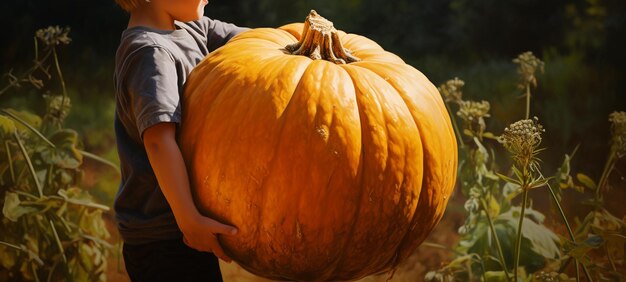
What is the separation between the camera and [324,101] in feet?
4.97

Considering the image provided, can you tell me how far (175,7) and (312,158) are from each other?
501 millimetres

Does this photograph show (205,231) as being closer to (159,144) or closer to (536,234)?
(159,144)

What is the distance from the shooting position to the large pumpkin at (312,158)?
59.0 inches

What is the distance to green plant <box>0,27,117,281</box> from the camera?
2559 millimetres

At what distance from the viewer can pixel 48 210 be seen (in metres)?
2.55

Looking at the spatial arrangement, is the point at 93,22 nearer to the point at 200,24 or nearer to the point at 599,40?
the point at 200,24

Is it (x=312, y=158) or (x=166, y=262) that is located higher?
(x=312, y=158)

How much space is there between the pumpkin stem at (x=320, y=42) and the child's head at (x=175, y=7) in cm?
24

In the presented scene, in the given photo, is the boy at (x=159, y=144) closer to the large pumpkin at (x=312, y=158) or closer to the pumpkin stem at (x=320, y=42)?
the large pumpkin at (x=312, y=158)

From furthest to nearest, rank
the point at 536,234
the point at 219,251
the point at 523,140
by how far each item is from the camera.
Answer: the point at 536,234 < the point at 523,140 < the point at 219,251

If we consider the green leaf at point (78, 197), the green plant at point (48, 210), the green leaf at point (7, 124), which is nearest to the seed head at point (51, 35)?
the green plant at point (48, 210)

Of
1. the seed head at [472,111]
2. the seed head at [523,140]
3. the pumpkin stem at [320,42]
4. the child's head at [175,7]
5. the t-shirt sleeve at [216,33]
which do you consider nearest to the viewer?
the pumpkin stem at [320,42]

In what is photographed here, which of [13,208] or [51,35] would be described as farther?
[51,35]

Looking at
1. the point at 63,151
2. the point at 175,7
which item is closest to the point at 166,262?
the point at 175,7
